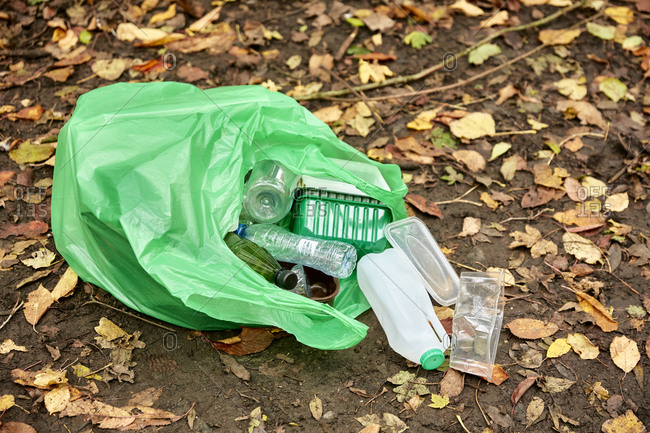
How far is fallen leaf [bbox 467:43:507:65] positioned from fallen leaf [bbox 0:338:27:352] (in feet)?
7.90

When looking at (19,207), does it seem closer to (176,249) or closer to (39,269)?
(39,269)

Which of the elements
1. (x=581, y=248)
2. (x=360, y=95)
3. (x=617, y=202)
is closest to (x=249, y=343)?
(x=581, y=248)

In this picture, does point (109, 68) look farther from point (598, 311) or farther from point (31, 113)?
point (598, 311)

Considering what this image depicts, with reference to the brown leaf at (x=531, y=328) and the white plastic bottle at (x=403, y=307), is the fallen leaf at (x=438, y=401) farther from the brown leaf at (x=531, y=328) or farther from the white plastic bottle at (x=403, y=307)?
the brown leaf at (x=531, y=328)

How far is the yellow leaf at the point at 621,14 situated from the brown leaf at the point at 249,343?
107 inches

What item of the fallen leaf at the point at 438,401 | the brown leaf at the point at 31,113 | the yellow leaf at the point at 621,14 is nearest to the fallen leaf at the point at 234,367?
the fallen leaf at the point at 438,401

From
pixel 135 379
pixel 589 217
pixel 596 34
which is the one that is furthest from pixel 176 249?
pixel 596 34

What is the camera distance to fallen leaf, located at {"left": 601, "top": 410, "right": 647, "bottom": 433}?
1.68 metres

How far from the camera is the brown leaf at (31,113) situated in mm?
2600

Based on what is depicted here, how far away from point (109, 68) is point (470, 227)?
1890 mm

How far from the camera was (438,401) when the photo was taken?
1.75 meters

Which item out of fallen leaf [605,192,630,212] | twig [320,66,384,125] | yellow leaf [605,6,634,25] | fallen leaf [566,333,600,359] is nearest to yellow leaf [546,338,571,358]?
fallen leaf [566,333,600,359]

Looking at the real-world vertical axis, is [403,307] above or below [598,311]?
above

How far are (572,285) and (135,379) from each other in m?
1.49
